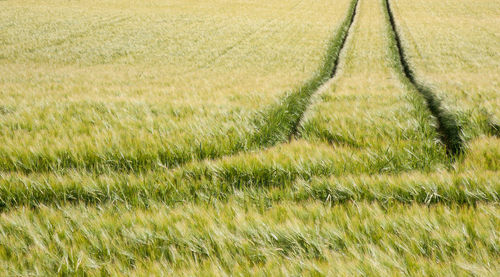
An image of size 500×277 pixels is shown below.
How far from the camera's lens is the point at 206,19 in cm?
2683

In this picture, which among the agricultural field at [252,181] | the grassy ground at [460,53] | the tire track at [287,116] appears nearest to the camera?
the agricultural field at [252,181]

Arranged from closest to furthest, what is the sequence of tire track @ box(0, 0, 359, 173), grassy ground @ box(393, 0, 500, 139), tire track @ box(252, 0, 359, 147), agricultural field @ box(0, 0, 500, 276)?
1. agricultural field @ box(0, 0, 500, 276)
2. tire track @ box(0, 0, 359, 173)
3. tire track @ box(252, 0, 359, 147)
4. grassy ground @ box(393, 0, 500, 139)

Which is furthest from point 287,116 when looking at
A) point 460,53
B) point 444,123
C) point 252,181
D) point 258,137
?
point 460,53

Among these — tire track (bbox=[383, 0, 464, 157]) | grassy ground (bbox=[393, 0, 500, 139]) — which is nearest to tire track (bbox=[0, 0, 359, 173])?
tire track (bbox=[383, 0, 464, 157])

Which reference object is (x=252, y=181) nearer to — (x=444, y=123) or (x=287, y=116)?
(x=287, y=116)

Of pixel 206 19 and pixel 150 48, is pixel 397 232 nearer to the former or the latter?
pixel 150 48

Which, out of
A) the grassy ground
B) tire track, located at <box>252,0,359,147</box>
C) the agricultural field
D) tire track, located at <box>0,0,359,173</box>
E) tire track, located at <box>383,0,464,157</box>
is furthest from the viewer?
the grassy ground

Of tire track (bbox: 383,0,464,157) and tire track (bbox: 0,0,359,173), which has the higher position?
tire track (bbox: 0,0,359,173)

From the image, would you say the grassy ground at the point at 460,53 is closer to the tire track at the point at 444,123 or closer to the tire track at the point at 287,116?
the tire track at the point at 444,123

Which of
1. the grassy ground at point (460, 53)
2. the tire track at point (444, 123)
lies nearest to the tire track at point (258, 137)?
the tire track at point (444, 123)

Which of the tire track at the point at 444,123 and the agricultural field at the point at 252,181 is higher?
the agricultural field at the point at 252,181

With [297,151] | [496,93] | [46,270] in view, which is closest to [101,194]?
[46,270]

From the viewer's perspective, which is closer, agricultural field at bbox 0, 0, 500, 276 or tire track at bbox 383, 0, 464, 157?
agricultural field at bbox 0, 0, 500, 276

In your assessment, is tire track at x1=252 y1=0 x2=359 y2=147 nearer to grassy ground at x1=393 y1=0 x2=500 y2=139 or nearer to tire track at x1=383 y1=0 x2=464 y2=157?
tire track at x1=383 y1=0 x2=464 y2=157
